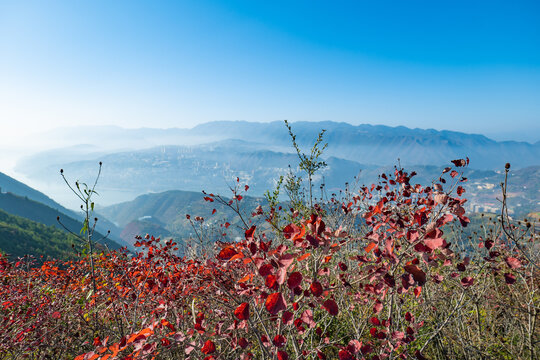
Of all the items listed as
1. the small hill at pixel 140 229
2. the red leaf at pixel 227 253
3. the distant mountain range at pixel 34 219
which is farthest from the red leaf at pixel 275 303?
the small hill at pixel 140 229

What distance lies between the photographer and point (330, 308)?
5.36ft

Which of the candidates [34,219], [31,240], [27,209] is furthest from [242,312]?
[27,209]

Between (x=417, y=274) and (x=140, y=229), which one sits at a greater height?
(x=417, y=274)

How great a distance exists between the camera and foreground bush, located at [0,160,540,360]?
6.01 feet

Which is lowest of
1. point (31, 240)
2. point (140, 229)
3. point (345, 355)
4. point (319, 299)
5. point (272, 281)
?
point (140, 229)

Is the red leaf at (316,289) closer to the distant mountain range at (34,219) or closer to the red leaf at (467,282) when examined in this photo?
the red leaf at (467,282)

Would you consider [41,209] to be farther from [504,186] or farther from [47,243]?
[504,186]

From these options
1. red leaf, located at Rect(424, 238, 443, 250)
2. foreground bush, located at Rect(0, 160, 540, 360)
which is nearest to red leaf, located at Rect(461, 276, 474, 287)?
foreground bush, located at Rect(0, 160, 540, 360)

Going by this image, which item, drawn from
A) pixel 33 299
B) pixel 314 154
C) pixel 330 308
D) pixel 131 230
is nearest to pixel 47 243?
pixel 33 299

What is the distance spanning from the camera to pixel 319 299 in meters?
2.41

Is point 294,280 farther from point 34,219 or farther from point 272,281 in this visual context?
point 34,219

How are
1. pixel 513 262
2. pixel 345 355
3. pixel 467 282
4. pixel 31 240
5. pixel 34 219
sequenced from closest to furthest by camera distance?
pixel 513 262, pixel 345 355, pixel 467 282, pixel 31 240, pixel 34 219

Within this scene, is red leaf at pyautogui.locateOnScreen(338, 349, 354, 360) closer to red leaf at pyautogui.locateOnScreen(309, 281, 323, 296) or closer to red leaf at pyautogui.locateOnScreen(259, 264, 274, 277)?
red leaf at pyautogui.locateOnScreen(309, 281, 323, 296)

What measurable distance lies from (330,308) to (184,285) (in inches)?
143
